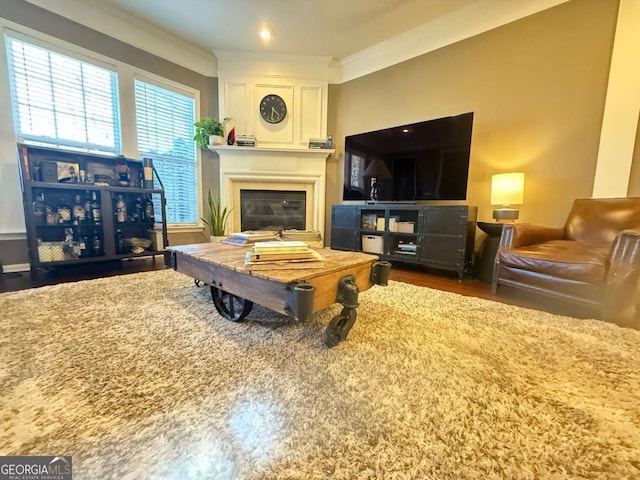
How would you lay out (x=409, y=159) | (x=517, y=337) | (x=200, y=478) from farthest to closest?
(x=409, y=159)
(x=517, y=337)
(x=200, y=478)

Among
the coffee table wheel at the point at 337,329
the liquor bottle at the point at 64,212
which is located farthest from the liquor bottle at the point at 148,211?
the coffee table wheel at the point at 337,329

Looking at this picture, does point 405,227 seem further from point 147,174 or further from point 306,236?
point 147,174

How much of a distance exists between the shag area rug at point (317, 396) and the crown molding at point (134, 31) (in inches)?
117

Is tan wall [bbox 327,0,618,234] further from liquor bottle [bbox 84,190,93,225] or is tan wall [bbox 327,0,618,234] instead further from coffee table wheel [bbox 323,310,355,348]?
liquor bottle [bbox 84,190,93,225]

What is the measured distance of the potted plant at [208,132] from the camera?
131 inches

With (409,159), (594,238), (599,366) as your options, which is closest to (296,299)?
(599,366)

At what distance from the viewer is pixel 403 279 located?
7.88ft

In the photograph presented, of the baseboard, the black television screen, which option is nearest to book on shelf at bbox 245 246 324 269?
the black television screen

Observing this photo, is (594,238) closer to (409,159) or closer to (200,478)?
(409,159)

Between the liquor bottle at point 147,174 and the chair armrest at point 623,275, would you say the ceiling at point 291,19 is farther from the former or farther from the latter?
the chair armrest at point 623,275

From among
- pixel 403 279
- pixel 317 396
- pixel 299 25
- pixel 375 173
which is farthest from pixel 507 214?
pixel 299 25

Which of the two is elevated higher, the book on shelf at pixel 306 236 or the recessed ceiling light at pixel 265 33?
the recessed ceiling light at pixel 265 33

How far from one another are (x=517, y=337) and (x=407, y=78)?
306cm

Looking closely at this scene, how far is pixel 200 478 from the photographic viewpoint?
55cm
